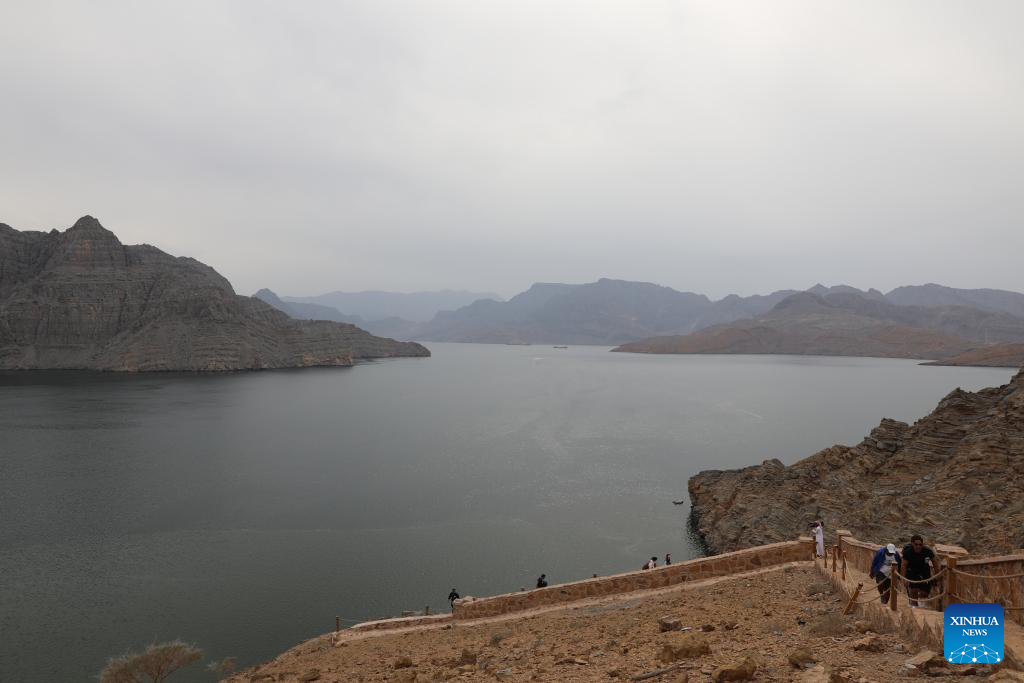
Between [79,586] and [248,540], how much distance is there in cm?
862

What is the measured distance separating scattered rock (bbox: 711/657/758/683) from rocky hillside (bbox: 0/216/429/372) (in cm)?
17110

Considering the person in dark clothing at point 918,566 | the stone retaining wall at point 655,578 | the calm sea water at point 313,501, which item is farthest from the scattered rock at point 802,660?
the calm sea water at point 313,501

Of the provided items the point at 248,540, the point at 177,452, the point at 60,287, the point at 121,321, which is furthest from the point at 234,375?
the point at 248,540

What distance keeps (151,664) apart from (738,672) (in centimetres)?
2051

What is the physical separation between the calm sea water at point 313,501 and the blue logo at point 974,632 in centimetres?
2322

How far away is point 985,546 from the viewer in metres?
21.4

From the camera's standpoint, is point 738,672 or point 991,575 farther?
point 991,575

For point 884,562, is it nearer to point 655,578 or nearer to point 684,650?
point 684,650

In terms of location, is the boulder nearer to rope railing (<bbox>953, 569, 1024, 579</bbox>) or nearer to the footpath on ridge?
the footpath on ridge

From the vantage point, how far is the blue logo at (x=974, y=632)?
5828mm

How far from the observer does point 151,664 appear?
19141 millimetres

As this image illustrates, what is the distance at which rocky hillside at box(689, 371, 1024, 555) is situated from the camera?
24609 mm

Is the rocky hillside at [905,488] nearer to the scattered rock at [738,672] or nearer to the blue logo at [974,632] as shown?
the scattered rock at [738,672]

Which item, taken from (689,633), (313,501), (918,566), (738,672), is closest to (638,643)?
(689,633)
